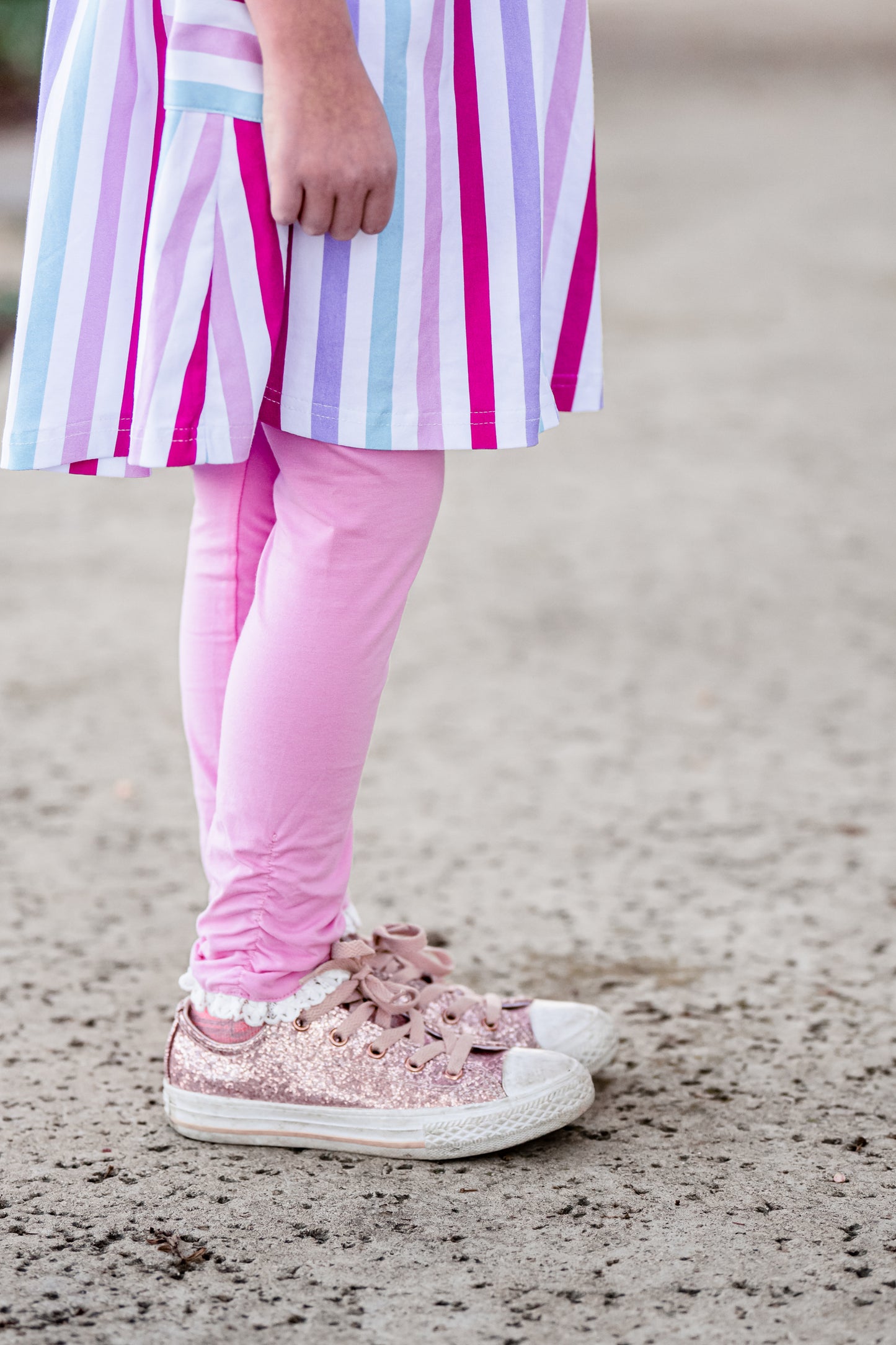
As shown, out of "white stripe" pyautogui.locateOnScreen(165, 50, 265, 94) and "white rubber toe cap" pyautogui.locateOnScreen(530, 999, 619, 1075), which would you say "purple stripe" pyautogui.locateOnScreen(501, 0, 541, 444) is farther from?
"white rubber toe cap" pyautogui.locateOnScreen(530, 999, 619, 1075)

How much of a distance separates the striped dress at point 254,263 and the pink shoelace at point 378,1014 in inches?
18.6

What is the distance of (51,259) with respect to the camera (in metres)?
1.21

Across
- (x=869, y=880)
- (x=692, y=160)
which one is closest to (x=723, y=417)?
(x=869, y=880)

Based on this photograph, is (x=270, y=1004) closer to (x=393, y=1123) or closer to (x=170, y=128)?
(x=393, y=1123)

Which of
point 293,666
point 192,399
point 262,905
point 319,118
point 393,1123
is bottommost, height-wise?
point 393,1123

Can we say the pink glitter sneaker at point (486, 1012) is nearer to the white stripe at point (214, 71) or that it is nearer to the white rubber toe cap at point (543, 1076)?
the white rubber toe cap at point (543, 1076)

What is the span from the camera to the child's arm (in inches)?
43.3

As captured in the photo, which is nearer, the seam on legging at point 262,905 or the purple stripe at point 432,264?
the purple stripe at point 432,264

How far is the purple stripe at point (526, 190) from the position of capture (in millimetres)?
1201

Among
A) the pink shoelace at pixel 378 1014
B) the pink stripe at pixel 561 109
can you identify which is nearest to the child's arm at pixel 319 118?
the pink stripe at pixel 561 109

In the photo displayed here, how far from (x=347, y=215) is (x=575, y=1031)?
784 millimetres

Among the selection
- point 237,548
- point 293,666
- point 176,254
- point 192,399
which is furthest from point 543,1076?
point 176,254

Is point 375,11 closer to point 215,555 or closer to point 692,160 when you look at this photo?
point 215,555

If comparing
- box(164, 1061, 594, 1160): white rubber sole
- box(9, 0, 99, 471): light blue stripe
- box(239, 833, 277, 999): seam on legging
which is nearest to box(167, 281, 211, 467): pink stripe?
box(9, 0, 99, 471): light blue stripe
